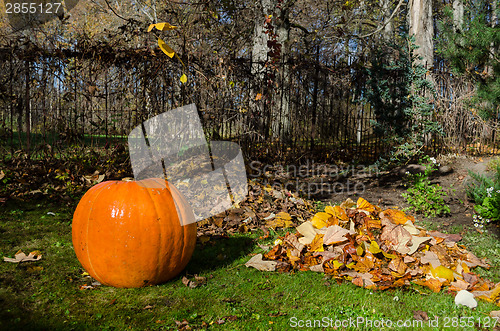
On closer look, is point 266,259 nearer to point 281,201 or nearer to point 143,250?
point 143,250

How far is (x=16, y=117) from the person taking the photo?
6.41 metres

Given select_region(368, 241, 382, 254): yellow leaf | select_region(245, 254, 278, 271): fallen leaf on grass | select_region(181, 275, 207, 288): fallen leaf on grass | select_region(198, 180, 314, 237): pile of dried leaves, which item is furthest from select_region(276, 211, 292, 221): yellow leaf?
select_region(181, 275, 207, 288): fallen leaf on grass

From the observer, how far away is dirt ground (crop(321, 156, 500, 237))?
496 centimetres

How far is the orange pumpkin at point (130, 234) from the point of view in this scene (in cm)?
265

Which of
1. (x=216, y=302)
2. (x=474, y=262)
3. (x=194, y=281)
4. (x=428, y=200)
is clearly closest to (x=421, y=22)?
(x=428, y=200)

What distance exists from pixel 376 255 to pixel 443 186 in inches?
139

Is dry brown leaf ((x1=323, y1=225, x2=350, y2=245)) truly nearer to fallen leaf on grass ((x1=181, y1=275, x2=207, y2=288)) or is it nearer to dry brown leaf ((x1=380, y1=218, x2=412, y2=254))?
dry brown leaf ((x1=380, y1=218, x2=412, y2=254))

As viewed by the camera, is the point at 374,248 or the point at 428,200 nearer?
the point at 374,248

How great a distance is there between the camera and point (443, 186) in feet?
20.0

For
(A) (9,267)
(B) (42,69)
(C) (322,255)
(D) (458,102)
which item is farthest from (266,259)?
(D) (458,102)

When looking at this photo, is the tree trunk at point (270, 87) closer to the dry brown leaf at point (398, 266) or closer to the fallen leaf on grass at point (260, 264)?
the fallen leaf on grass at point (260, 264)


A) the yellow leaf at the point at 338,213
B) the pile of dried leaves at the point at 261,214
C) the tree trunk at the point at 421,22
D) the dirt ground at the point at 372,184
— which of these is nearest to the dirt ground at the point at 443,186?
the dirt ground at the point at 372,184

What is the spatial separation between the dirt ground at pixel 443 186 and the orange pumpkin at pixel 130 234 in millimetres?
3702

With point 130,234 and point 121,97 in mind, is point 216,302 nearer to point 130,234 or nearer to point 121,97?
point 130,234
